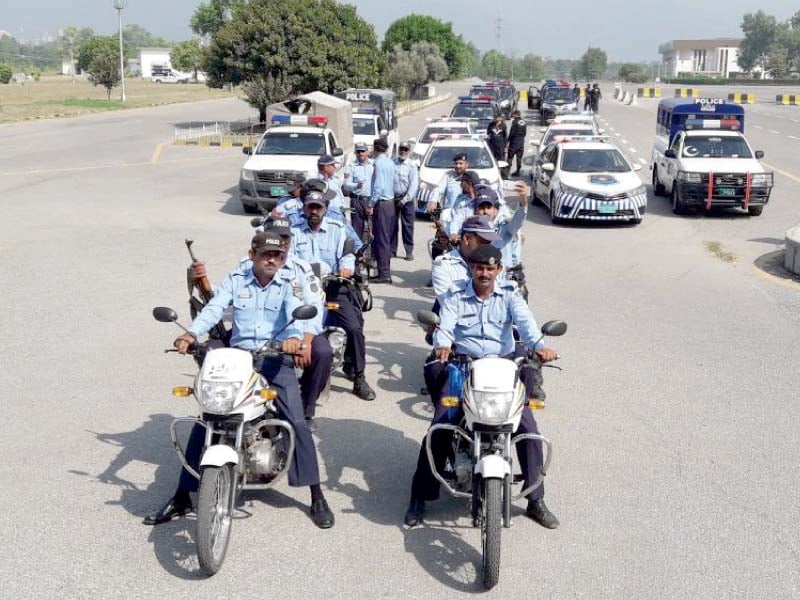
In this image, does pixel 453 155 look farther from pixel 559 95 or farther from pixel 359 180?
pixel 559 95

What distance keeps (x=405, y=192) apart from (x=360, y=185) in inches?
28.2

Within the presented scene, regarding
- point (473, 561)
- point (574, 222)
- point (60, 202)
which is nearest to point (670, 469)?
point (473, 561)

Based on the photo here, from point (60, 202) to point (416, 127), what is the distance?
30.1m

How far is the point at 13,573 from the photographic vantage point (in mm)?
5477

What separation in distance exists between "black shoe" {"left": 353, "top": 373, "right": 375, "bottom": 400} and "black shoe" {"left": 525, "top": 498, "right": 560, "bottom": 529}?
2.77 m

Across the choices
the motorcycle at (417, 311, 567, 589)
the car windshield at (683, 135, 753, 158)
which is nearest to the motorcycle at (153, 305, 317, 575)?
A: the motorcycle at (417, 311, 567, 589)

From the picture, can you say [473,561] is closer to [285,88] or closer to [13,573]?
[13,573]

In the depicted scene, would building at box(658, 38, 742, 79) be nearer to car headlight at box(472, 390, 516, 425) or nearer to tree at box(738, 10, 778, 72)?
tree at box(738, 10, 778, 72)

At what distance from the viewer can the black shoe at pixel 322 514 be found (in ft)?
20.1

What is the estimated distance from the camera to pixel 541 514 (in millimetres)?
6168

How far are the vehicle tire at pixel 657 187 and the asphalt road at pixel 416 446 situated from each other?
777 centimetres

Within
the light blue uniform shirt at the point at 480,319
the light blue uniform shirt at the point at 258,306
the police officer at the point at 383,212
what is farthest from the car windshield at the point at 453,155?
the light blue uniform shirt at the point at 480,319

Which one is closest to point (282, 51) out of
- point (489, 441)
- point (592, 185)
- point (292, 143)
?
point (292, 143)

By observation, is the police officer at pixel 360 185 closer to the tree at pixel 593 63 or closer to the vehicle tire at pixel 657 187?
the vehicle tire at pixel 657 187
